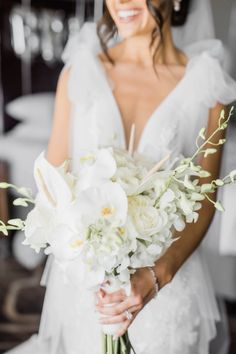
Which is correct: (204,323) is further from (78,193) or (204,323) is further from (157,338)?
(78,193)

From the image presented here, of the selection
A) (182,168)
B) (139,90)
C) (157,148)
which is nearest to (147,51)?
(139,90)

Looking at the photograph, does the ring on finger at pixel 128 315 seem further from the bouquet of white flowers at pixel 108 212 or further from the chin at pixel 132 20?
the chin at pixel 132 20

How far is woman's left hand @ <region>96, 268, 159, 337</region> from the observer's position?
28.0 inches

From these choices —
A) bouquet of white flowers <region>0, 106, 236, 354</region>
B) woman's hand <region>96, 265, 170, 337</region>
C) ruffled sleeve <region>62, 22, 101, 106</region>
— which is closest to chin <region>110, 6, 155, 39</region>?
ruffled sleeve <region>62, 22, 101, 106</region>

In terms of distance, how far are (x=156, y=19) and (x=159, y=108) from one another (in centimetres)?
18

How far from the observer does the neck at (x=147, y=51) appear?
Result: 1032 mm

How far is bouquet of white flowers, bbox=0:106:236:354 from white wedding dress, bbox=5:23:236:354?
333 millimetres

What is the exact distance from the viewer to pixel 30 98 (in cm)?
247

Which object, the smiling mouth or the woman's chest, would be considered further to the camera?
the woman's chest

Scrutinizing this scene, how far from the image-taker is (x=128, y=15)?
929 millimetres

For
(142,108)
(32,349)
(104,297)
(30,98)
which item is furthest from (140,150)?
(30,98)

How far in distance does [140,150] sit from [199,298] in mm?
343

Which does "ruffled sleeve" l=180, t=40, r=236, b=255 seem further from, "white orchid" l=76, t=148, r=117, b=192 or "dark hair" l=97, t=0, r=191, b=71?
"white orchid" l=76, t=148, r=117, b=192

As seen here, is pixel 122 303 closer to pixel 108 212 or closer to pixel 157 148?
pixel 108 212
